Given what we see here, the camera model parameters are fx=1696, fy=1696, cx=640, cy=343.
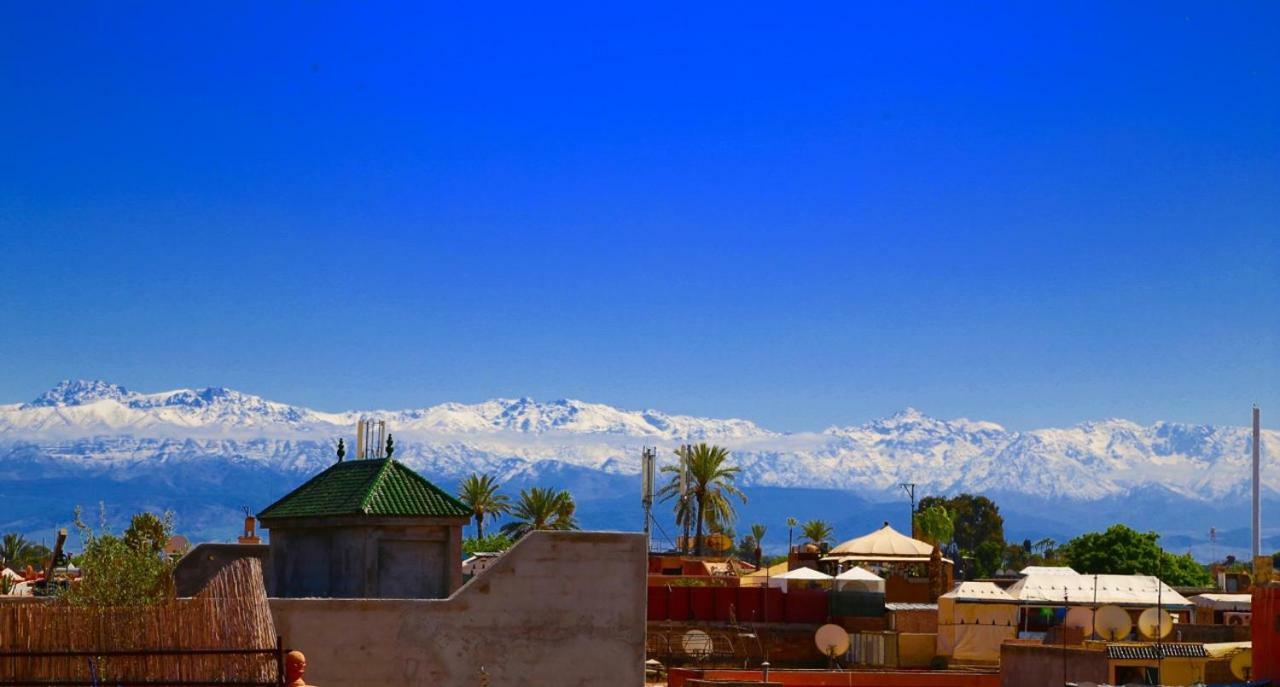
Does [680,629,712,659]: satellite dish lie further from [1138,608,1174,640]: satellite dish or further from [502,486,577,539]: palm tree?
[502,486,577,539]: palm tree

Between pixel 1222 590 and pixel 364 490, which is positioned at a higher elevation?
pixel 364 490

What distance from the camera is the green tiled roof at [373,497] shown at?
105 feet

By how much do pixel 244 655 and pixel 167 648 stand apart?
3.29ft

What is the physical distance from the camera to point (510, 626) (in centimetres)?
2947

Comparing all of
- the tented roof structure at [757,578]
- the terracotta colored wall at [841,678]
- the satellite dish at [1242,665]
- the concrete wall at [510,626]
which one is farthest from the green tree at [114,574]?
the tented roof structure at [757,578]

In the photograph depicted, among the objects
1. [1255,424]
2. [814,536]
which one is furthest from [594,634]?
[814,536]

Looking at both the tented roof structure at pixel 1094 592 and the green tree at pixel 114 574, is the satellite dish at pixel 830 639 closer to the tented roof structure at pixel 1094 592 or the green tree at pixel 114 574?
the tented roof structure at pixel 1094 592

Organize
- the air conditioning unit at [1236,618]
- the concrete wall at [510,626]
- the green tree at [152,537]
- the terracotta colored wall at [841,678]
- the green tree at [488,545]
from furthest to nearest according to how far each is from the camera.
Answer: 1. the green tree at [488,545]
2. the air conditioning unit at [1236,618]
3. the terracotta colored wall at [841,678]
4. the concrete wall at [510,626]
5. the green tree at [152,537]

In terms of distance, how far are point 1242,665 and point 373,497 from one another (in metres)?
24.3

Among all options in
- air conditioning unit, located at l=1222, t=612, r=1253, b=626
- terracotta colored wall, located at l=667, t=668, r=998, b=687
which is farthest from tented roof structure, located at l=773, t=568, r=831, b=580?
terracotta colored wall, located at l=667, t=668, r=998, b=687

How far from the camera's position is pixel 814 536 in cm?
13900

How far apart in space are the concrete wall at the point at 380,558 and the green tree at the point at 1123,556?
8002 cm

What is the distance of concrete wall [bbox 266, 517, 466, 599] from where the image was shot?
3183cm

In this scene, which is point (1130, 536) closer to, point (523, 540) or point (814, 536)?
point (814, 536)
